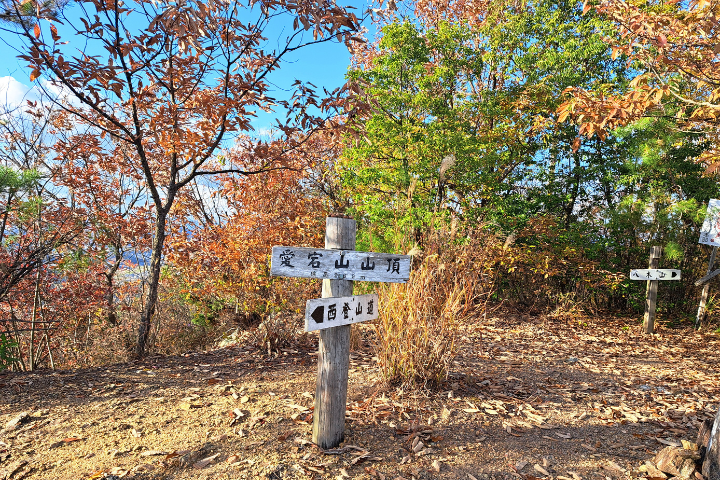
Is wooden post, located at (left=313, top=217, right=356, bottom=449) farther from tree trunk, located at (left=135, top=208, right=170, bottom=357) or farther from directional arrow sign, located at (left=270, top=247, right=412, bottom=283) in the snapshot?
tree trunk, located at (left=135, top=208, right=170, bottom=357)

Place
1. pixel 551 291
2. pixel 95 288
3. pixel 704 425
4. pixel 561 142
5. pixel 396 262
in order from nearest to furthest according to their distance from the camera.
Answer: pixel 396 262 → pixel 704 425 → pixel 95 288 → pixel 551 291 → pixel 561 142

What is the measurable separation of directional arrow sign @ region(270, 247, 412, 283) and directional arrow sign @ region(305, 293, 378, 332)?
0.46 ft

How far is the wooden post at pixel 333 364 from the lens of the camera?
2.36 metres

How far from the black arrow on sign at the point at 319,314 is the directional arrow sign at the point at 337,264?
0.58 ft

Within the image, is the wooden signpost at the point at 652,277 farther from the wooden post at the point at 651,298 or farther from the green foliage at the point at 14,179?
the green foliage at the point at 14,179

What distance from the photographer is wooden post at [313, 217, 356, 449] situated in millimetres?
2361

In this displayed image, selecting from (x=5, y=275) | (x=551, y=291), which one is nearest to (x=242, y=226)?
(x=5, y=275)

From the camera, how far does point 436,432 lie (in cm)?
270

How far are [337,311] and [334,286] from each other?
14 centimetres

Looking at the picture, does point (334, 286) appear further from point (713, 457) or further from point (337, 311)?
point (713, 457)

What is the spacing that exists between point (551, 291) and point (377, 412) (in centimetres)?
596

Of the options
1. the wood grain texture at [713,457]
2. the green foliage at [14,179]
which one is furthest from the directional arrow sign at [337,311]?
the green foliage at [14,179]

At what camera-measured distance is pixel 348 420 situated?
9.16ft

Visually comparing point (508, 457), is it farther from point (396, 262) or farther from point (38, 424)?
point (38, 424)
